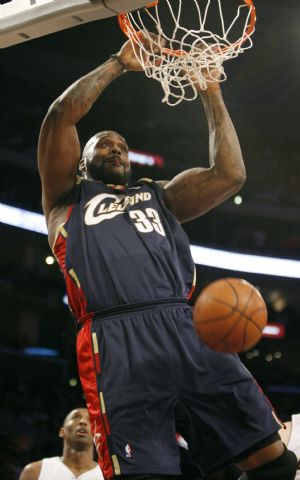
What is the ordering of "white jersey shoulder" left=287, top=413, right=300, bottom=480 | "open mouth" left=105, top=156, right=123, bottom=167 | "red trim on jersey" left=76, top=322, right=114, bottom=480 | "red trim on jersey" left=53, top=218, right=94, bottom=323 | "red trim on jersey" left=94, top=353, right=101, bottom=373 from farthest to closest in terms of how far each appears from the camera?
"white jersey shoulder" left=287, top=413, right=300, bottom=480
"open mouth" left=105, top=156, right=123, bottom=167
"red trim on jersey" left=53, top=218, right=94, bottom=323
"red trim on jersey" left=94, top=353, right=101, bottom=373
"red trim on jersey" left=76, top=322, right=114, bottom=480

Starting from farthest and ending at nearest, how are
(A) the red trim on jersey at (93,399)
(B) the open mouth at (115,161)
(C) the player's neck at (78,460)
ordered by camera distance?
(C) the player's neck at (78,460) → (B) the open mouth at (115,161) → (A) the red trim on jersey at (93,399)

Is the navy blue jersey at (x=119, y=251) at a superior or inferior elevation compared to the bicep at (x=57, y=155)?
inferior

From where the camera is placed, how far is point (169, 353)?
10.6ft

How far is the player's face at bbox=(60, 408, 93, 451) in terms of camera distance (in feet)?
21.8

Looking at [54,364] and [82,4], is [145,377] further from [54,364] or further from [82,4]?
[54,364]

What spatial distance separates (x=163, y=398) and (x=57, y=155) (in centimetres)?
127

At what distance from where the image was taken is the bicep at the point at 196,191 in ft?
12.3

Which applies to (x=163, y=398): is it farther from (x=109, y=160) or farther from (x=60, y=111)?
(x=60, y=111)

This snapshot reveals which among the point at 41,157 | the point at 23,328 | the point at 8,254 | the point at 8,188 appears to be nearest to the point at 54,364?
the point at 23,328

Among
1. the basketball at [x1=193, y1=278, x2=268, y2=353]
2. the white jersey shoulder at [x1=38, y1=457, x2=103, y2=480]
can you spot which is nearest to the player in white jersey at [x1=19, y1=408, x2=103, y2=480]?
the white jersey shoulder at [x1=38, y1=457, x2=103, y2=480]

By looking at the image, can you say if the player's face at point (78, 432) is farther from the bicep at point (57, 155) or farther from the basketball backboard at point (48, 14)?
the basketball backboard at point (48, 14)

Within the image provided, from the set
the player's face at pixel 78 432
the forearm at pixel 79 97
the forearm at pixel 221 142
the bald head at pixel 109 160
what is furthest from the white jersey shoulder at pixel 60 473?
the forearm at pixel 79 97

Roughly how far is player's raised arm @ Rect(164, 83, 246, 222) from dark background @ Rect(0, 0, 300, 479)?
1100 cm

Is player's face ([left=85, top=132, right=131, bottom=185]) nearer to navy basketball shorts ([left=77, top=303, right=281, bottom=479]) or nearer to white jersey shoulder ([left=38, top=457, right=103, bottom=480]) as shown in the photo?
navy basketball shorts ([left=77, top=303, right=281, bottom=479])
